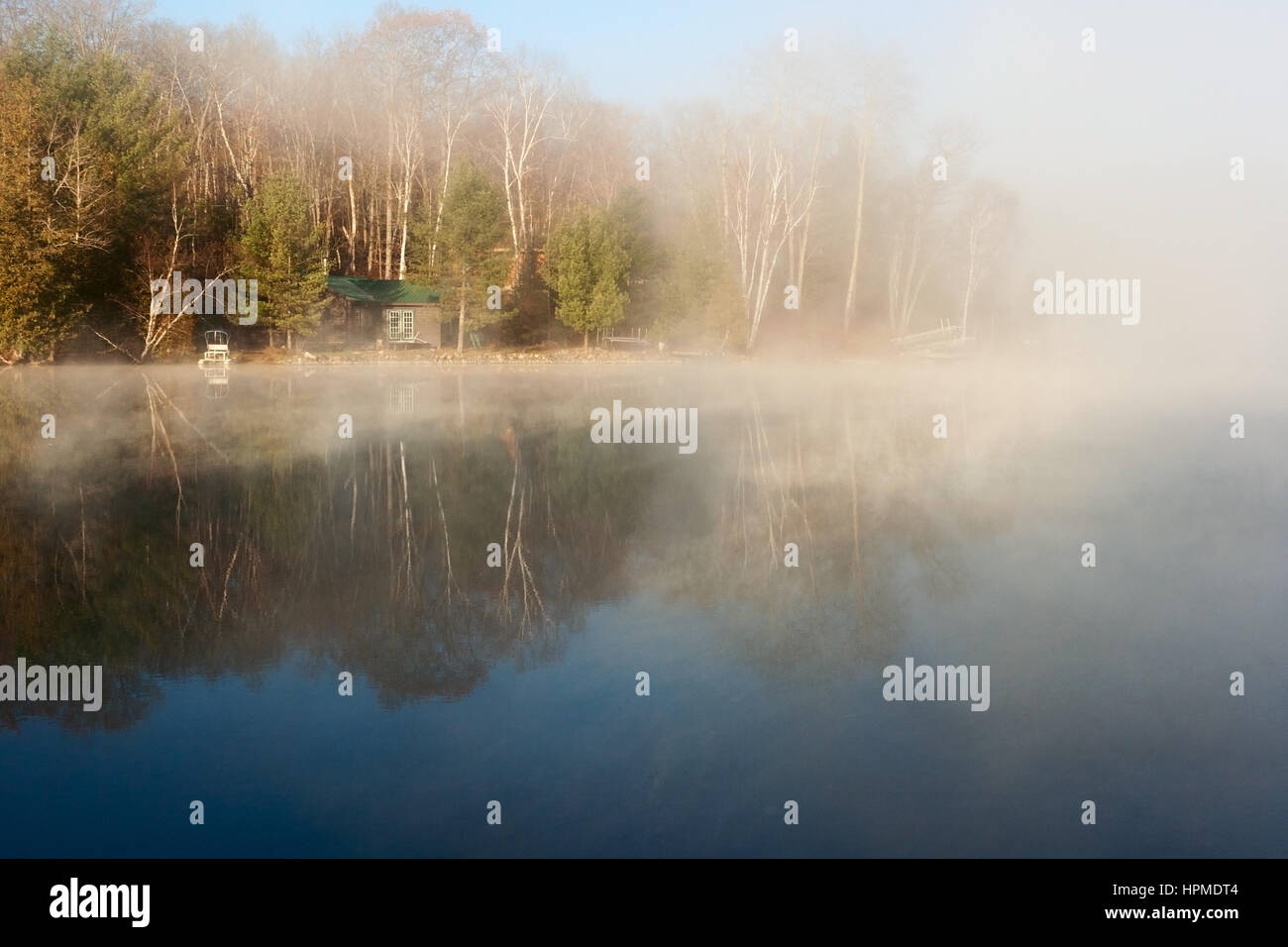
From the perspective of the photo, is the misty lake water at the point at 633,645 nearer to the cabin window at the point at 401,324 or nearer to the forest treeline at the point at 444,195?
the forest treeline at the point at 444,195

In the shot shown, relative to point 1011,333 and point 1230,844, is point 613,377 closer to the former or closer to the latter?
point 1230,844

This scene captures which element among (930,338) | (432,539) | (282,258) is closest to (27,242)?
(282,258)

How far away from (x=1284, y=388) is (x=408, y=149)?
41.4 metres

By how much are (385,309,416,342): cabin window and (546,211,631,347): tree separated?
688 cm

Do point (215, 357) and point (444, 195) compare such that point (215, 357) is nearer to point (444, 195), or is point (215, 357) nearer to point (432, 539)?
point (444, 195)

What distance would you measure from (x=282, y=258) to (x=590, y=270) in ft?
46.8

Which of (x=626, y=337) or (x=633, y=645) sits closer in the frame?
(x=633, y=645)

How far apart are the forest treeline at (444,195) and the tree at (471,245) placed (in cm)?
10

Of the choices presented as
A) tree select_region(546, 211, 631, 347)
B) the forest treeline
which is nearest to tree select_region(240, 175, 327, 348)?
the forest treeline

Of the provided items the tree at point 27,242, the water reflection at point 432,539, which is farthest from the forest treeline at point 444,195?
the water reflection at point 432,539

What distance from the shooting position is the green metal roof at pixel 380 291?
4925 cm

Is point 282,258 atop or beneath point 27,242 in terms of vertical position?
atop

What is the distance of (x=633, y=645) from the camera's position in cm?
1000

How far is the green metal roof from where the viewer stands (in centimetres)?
4925
